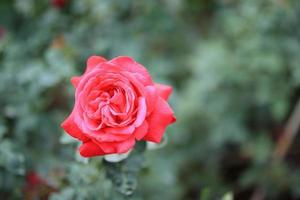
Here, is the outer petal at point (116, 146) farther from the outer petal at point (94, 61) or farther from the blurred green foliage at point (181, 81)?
the blurred green foliage at point (181, 81)

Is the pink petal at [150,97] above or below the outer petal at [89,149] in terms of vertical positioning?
above

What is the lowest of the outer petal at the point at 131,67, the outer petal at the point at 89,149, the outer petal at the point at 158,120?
the outer petal at the point at 89,149

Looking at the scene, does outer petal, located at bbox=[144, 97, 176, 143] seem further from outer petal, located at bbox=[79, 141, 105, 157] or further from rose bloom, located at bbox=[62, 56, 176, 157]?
outer petal, located at bbox=[79, 141, 105, 157]

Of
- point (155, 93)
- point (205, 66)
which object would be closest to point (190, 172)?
point (205, 66)

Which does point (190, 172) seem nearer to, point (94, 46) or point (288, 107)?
point (288, 107)

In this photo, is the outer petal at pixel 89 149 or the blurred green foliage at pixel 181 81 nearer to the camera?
the outer petal at pixel 89 149

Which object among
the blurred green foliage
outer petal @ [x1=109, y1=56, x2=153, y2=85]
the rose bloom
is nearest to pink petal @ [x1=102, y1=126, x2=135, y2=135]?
the rose bloom

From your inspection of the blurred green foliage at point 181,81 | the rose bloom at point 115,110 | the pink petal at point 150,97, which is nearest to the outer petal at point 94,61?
the rose bloom at point 115,110

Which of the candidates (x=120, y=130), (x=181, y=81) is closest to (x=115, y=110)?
(x=120, y=130)
